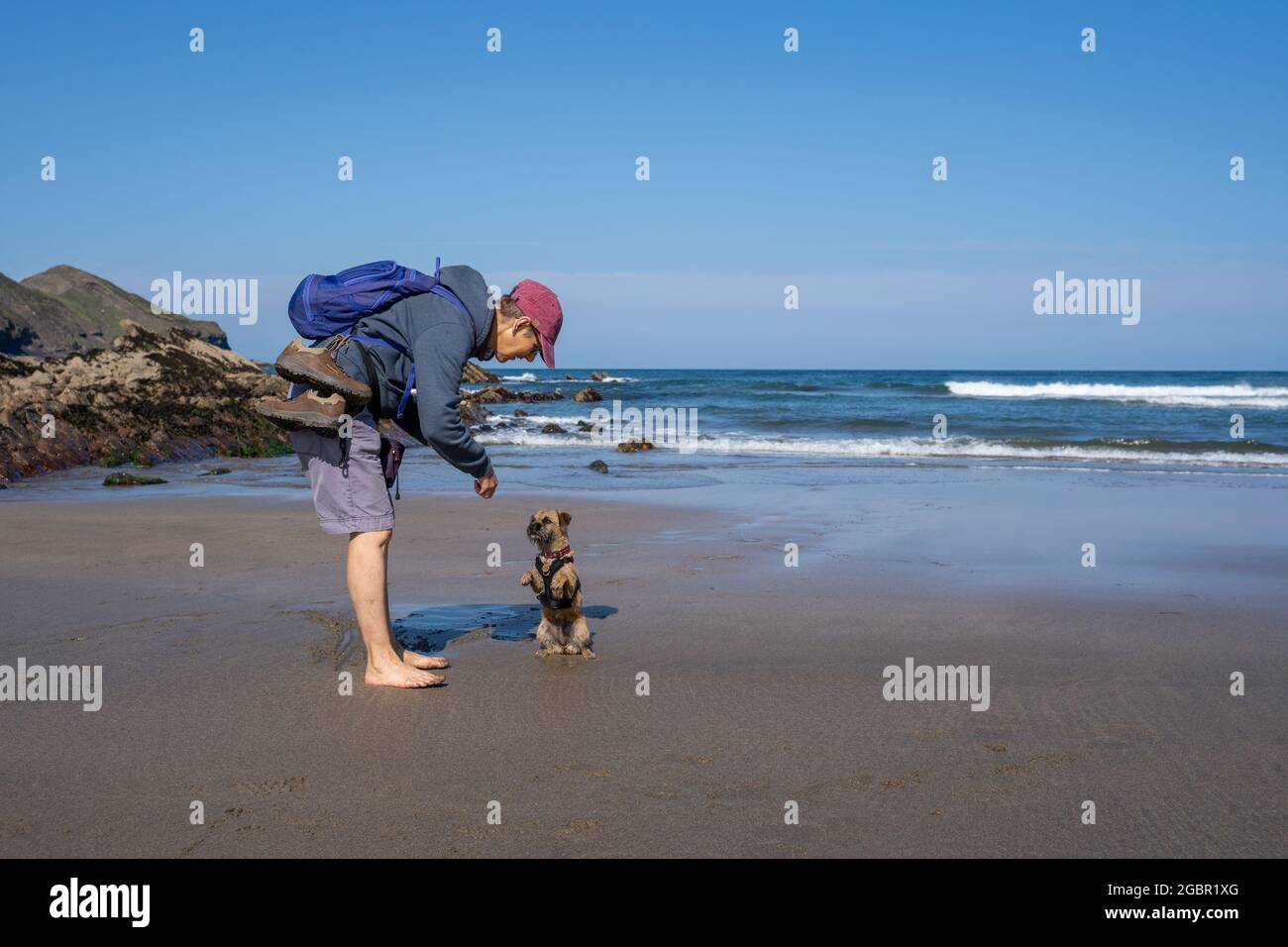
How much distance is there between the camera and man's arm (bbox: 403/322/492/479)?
4414 mm

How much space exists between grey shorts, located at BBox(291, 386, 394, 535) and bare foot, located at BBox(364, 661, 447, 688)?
2.04ft

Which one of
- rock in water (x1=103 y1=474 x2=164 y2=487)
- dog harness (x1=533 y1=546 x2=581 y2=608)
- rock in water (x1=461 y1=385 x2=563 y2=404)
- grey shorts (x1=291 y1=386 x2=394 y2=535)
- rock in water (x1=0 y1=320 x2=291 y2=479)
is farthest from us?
rock in water (x1=461 y1=385 x2=563 y2=404)

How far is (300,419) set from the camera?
4344 millimetres

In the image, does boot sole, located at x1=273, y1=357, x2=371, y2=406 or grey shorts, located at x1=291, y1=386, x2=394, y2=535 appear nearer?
boot sole, located at x1=273, y1=357, x2=371, y2=406

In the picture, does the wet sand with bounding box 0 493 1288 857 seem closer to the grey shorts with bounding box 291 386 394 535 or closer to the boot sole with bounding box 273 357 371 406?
the grey shorts with bounding box 291 386 394 535

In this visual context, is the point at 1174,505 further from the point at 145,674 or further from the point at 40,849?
the point at 40,849

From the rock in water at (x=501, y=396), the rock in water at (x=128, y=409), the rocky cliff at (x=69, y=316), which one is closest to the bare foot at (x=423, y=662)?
the rock in water at (x=128, y=409)

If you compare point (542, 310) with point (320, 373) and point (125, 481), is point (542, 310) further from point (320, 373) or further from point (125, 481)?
point (125, 481)

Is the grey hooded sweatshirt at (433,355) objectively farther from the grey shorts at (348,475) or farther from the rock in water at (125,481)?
the rock in water at (125,481)

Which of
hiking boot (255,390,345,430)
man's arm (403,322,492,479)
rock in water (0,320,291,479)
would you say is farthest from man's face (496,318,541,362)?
rock in water (0,320,291,479)

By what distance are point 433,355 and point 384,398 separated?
34cm

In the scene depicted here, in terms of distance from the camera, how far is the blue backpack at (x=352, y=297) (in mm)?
4566
